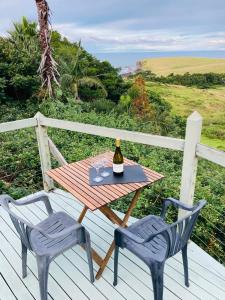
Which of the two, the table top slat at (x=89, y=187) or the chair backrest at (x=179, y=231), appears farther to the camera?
the table top slat at (x=89, y=187)

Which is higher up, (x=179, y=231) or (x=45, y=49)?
(x=45, y=49)

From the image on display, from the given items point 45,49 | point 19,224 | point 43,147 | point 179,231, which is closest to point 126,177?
point 179,231

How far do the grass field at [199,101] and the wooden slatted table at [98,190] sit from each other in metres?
24.3

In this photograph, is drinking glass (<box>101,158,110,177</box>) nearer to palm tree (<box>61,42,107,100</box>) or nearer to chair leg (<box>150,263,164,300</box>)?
chair leg (<box>150,263,164,300</box>)

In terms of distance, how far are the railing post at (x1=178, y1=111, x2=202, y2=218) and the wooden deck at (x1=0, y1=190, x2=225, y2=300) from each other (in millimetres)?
588

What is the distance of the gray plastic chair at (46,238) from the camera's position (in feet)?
5.82

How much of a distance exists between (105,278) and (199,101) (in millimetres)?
30191

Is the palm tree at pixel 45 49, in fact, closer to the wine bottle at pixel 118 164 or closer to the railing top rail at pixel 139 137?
the railing top rail at pixel 139 137

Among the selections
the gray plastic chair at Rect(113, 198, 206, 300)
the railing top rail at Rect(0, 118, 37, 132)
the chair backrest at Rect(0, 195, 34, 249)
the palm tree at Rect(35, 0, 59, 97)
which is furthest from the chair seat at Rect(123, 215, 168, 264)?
the palm tree at Rect(35, 0, 59, 97)

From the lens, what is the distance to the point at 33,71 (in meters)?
11.9

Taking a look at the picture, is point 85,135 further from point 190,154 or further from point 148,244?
point 148,244

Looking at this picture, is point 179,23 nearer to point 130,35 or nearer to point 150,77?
point 130,35

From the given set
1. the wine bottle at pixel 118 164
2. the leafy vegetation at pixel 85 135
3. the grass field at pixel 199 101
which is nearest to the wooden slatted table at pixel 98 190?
the wine bottle at pixel 118 164

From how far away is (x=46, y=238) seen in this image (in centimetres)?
201
